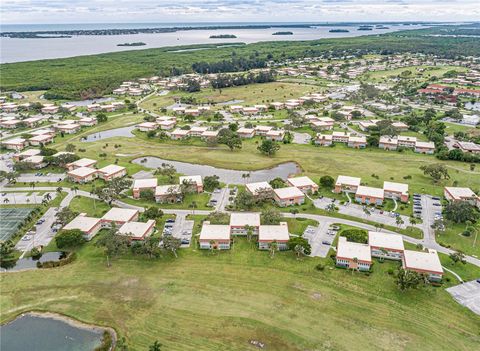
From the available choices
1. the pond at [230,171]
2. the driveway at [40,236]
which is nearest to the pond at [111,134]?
the pond at [230,171]

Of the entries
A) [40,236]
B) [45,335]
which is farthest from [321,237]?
[40,236]

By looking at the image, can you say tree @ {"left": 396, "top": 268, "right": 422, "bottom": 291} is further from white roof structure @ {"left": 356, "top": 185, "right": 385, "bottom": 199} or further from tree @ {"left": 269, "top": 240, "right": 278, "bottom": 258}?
white roof structure @ {"left": 356, "top": 185, "right": 385, "bottom": 199}

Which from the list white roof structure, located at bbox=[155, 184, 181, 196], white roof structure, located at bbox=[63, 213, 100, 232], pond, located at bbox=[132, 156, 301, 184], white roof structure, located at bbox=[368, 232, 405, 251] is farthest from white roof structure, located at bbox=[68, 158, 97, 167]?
white roof structure, located at bbox=[368, 232, 405, 251]

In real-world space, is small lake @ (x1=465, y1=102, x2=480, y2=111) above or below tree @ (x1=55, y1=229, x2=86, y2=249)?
below

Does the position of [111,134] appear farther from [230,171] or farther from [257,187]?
[257,187]

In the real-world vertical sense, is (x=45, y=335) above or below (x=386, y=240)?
below
